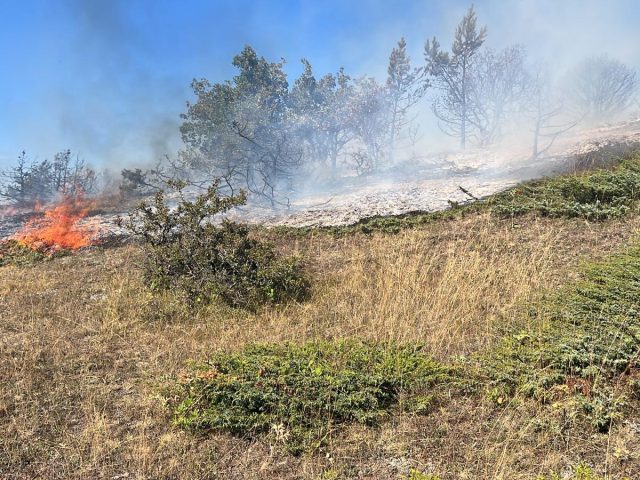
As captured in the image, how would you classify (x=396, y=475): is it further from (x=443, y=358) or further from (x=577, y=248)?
(x=577, y=248)

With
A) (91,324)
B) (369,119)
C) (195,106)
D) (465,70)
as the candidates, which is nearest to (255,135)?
(195,106)

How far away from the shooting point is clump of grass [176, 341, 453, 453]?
3033mm

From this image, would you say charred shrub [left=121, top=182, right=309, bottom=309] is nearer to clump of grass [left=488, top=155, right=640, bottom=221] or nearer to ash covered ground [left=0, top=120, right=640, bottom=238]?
ash covered ground [left=0, top=120, right=640, bottom=238]

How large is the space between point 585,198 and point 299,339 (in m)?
6.42

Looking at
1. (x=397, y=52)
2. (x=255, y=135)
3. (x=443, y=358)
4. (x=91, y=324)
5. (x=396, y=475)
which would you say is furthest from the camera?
(x=397, y=52)

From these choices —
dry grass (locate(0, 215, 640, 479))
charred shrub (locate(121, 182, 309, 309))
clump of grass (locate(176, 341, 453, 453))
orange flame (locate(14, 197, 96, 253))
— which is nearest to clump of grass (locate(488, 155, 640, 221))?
dry grass (locate(0, 215, 640, 479))

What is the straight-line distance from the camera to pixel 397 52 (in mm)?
29344

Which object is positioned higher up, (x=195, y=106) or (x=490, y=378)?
(x=195, y=106)

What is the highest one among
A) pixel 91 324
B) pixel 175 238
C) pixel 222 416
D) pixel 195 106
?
pixel 195 106

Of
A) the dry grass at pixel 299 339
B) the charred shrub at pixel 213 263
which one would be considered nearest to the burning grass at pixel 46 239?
the dry grass at pixel 299 339

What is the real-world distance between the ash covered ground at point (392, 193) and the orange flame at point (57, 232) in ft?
1.38

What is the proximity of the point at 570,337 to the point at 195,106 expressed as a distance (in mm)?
17648

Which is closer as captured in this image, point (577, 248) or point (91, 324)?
point (91, 324)

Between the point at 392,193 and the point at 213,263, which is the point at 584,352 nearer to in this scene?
the point at 213,263
